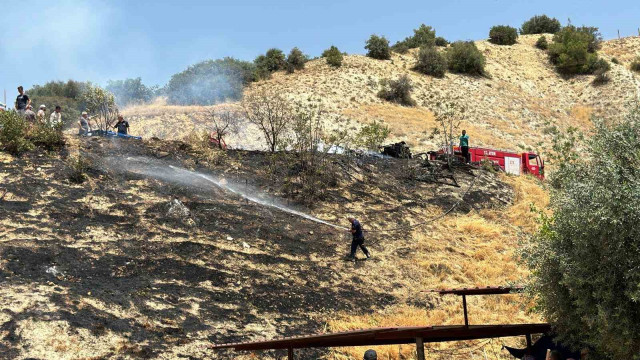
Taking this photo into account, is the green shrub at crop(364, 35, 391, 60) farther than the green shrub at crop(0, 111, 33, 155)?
Yes

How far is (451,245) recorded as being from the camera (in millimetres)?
21000

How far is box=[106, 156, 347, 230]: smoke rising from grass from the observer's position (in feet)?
65.5

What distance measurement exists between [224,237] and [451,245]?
8366mm

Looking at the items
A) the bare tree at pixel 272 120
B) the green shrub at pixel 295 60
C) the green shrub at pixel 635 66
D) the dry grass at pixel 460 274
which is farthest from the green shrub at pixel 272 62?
the green shrub at pixel 635 66

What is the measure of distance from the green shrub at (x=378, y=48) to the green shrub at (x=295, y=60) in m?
7.44

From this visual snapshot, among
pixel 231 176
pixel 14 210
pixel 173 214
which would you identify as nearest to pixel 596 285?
pixel 173 214

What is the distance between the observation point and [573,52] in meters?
59.6

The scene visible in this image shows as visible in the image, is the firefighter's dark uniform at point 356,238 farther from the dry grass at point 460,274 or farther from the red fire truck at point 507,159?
the red fire truck at point 507,159

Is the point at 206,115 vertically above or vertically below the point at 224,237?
above

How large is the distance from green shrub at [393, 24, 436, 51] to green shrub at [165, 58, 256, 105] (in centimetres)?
1959

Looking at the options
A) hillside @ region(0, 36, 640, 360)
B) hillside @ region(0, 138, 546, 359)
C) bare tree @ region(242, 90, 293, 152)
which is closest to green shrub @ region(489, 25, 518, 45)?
bare tree @ region(242, 90, 293, 152)

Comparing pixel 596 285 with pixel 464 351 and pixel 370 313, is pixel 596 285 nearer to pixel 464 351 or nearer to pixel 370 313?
pixel 464 351

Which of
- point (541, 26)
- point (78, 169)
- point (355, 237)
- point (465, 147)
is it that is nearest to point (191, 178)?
point (78, 169)

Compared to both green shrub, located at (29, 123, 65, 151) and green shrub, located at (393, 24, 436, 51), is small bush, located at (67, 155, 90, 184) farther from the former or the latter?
green shrub, located at (393, 24, 436, 51)
